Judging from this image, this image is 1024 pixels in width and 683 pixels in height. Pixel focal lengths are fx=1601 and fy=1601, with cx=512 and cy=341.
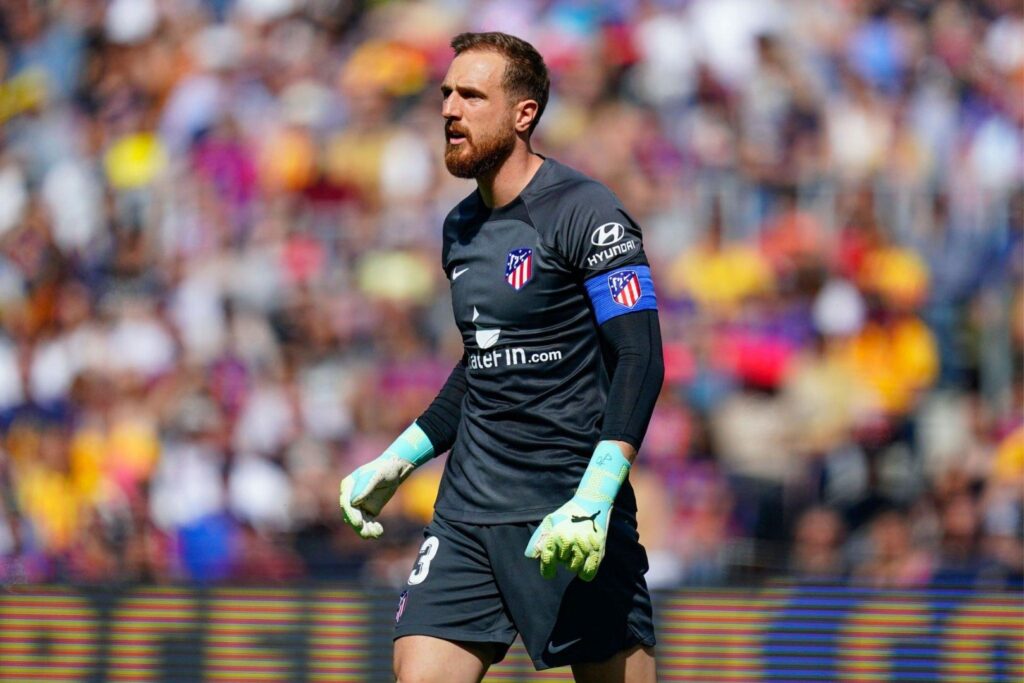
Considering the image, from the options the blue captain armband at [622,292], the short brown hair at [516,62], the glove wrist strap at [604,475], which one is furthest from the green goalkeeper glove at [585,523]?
the short brown hair at [516,62]

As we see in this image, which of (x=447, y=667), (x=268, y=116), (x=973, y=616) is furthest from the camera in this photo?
(x=268, y=116)

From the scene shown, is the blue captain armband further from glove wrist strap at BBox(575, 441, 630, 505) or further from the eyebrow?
the eyebrow

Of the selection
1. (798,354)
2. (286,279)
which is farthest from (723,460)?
(286,279)

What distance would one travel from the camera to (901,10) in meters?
11.1

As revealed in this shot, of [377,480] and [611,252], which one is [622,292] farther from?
[377,480]

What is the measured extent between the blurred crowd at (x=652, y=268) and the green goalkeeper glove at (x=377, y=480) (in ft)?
9.83

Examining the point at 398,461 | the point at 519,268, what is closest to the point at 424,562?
the point at 398,461

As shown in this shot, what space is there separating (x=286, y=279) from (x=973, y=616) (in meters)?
5.36

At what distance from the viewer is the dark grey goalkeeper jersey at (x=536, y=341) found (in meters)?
4.29

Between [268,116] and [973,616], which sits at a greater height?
[268,116]

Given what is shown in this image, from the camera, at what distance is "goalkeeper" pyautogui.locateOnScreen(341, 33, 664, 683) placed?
4.23 meters

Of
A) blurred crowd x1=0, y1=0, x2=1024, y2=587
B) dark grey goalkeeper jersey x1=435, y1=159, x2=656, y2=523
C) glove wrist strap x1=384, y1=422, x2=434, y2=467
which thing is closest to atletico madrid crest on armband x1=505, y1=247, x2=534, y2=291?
dark grey goalkeeper jersey x1=435, y1=159, x2=656, y2=523

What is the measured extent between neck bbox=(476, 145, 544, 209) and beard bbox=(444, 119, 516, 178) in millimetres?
35

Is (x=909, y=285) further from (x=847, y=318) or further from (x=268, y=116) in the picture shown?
(x=268, y=116)
